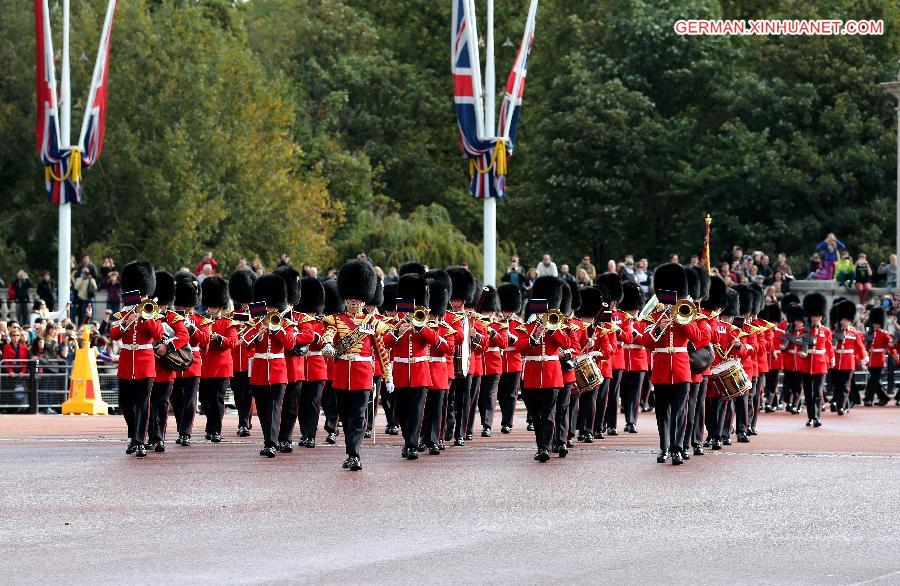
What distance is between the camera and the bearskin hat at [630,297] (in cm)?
1922

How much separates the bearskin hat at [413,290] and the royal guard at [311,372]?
1242mm

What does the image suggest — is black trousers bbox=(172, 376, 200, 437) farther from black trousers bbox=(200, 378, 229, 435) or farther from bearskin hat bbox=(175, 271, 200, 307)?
bearskin hat bbox=(175, 271, 200, 307)

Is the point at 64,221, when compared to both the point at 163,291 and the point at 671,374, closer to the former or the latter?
the point at 163,291

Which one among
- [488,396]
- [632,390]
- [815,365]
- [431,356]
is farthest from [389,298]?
[815,365]

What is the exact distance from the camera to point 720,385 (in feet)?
53.2

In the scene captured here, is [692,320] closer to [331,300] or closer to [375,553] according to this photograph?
[331,300]

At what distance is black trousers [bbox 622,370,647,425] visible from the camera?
738 inches

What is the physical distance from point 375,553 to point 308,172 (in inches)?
1457

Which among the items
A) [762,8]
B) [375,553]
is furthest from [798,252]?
[375,553]

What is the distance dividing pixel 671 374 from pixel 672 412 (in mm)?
327

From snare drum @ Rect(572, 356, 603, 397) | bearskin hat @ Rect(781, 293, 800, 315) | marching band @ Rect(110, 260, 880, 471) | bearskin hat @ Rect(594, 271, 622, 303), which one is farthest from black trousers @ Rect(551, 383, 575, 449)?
bearskin hat @ Rect(781, 293, 800, 315)

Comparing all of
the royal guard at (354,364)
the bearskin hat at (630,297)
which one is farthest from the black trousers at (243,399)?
the bearskin hat at (630,297)

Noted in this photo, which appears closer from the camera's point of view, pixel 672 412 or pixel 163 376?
pixel 672 412

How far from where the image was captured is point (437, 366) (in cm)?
1530
